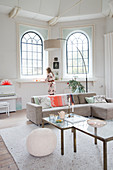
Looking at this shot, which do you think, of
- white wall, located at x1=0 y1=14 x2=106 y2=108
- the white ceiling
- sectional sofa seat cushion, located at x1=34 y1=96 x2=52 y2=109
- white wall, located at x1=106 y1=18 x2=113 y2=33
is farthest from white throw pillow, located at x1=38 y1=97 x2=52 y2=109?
white wall, located at x1=106 y1=18 x2=113 y2=33

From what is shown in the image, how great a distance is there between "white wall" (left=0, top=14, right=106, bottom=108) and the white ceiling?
320mm

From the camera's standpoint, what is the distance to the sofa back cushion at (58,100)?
4.99 m

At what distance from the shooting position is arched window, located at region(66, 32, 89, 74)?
314 inches

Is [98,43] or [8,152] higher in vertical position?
[98,43]

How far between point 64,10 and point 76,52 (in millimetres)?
1926

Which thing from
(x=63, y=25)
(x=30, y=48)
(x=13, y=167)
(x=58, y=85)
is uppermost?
(x=63, y=25)

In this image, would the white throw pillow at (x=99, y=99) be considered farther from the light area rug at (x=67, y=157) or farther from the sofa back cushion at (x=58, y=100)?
the light area rug at (x=67, y=157)

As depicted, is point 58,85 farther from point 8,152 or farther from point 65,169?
point 65,169

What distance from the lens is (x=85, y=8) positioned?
7.11 m

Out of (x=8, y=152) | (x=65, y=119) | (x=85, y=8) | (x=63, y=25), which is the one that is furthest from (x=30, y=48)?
(x=8, y=152)

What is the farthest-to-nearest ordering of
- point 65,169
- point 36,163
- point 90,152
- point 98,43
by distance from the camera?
point 98,43 → point 90,152 → point 36,163 → point 65,169

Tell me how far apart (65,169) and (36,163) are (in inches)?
17.7

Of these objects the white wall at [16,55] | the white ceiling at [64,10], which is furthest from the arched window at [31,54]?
the white ceiling at [64,10]

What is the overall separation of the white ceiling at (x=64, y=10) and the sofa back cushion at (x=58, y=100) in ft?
11.9
